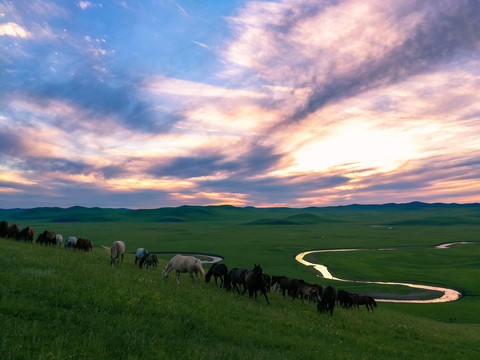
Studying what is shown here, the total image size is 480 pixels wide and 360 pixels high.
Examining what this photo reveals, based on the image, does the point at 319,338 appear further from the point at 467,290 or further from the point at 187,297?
the point at 467,290

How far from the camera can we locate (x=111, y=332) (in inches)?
334

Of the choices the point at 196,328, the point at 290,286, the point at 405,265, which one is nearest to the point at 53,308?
the point at 196,328

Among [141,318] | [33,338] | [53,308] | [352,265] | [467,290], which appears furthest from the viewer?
[352,265]

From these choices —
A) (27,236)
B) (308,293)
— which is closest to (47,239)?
(27,236)

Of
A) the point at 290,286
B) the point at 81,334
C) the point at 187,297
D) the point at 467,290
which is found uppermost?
the point at 81,334

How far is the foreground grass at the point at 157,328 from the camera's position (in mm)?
7508

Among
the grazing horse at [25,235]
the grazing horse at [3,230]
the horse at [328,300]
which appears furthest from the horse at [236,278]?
the grazing horse at [3,230]

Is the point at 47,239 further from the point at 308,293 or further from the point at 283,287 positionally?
the point at 308,293

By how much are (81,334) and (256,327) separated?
6.85 meters

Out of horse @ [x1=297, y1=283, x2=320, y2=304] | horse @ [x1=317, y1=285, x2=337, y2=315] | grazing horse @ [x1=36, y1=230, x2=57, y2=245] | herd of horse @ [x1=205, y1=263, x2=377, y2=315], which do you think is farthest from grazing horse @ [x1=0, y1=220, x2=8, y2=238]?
horse @ [x1=317, y1=285, x2=337, y2=315]

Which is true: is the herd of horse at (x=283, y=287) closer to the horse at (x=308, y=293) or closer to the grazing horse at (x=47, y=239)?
the horse at (x=308, y=293)

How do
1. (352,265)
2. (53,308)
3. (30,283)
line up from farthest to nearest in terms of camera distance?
(352,265), (30,283), (53,308)

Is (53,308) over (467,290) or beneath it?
over

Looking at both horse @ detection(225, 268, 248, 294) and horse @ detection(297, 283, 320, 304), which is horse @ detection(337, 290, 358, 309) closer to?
horse @ detection(297, 283, 320, 304)
